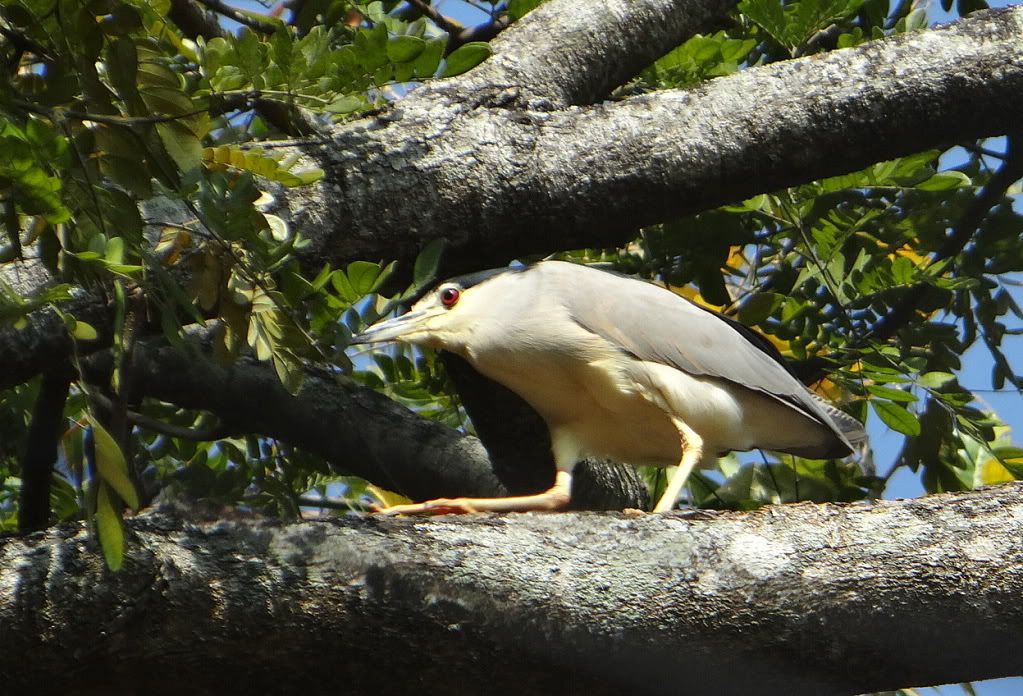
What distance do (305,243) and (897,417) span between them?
6.05ft

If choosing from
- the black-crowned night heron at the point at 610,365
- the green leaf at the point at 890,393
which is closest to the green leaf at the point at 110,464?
the black-crowned night heron at the point at 610,365

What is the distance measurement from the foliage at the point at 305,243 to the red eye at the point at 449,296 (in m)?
0.20

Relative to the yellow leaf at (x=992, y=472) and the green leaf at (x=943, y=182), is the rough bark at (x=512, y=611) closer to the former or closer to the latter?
the green leaf at (x=943, y=182)

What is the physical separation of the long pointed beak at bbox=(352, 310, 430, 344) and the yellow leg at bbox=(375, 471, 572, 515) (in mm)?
484

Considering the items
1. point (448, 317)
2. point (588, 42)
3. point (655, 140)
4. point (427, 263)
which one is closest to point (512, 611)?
point (427, 263)

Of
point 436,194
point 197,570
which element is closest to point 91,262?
point 197,570

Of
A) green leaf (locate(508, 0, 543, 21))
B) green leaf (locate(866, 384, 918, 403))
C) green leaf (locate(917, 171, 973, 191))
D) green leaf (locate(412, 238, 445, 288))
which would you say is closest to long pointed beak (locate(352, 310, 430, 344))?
green leaf (locate(412, 238, 445, 288))

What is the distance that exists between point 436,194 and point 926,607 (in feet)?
5.11

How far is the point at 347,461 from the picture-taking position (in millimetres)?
3709

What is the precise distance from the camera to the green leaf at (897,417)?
3395 mm

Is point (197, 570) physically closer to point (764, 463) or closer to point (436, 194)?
point (436, 194)

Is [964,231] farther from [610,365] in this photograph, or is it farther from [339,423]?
[339,423]

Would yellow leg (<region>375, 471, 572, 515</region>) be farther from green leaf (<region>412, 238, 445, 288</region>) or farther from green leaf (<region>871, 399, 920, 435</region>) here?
green leaf (<region>871, 399, 920, 435</region>)

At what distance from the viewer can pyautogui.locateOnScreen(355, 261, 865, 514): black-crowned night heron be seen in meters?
3.40
